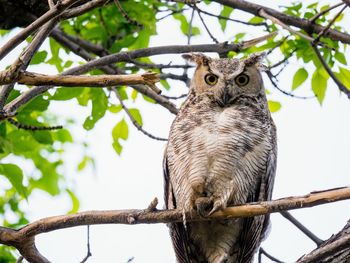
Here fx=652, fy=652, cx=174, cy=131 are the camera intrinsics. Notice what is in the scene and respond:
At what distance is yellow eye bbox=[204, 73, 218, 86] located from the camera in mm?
4199

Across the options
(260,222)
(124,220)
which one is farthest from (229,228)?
(124,220)

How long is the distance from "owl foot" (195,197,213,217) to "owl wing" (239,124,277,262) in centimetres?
38

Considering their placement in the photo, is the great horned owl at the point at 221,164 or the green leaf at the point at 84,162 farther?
the green leaf at the point at 84,162

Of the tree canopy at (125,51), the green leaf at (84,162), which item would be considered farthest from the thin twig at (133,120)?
the green leaf at (84,162)

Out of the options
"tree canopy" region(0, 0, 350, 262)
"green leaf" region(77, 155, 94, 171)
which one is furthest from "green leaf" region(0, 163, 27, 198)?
"green leaf" region(77, 155, 94, 171)

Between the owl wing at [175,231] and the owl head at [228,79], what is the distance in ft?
1.79

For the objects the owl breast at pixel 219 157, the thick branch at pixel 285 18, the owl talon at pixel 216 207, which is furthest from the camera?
the thick branch at pixel 285 18

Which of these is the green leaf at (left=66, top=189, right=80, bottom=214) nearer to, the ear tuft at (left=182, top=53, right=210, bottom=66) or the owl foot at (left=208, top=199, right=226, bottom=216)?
the ear tuft at (left=182, top=53, right=210, bottom=66)

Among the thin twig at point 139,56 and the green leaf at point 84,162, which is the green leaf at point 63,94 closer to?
the thin twig at point 139,56

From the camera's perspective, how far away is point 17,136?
4.15 meters

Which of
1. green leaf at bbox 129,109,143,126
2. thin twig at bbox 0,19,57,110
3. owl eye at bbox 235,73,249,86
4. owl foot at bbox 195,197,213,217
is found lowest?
owl foot at bbox 195,197,213,217

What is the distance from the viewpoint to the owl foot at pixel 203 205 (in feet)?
11.1

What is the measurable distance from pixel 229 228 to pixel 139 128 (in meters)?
1.06

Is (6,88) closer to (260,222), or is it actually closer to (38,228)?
(38,228)
